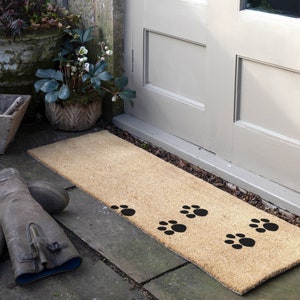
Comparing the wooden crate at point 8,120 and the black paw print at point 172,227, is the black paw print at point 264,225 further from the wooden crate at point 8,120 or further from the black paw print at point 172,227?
the wooden crate at point 8,120

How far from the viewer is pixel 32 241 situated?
2.70 metres

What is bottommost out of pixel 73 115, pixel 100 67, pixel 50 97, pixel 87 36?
pixel 73 115

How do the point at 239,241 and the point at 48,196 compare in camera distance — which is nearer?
the point at 239,241

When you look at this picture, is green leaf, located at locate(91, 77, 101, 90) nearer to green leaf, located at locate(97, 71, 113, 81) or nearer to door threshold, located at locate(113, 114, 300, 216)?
green leaf, located at locate(97, 71, 113, 81)

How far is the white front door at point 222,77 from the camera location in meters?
3.23

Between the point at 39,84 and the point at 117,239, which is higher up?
the point at 39,84

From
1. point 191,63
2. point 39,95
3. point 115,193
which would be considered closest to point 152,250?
point 115,193

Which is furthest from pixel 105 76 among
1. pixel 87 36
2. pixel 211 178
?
pixel 211 178

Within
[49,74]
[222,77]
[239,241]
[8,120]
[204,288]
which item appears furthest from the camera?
[49,74]

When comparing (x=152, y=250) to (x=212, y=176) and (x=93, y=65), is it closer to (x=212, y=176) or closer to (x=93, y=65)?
(x=212, y=176)

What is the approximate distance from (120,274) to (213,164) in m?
1.02

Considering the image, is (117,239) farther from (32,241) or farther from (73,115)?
(73,115)

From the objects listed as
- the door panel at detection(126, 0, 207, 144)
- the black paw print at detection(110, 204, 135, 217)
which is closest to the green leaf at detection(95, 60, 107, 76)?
the door panel at detection(126, 0, 207, 144)

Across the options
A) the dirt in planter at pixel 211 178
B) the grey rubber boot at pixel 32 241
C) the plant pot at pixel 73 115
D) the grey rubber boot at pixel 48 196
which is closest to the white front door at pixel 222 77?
the dirt in planter at pixel 211 178
